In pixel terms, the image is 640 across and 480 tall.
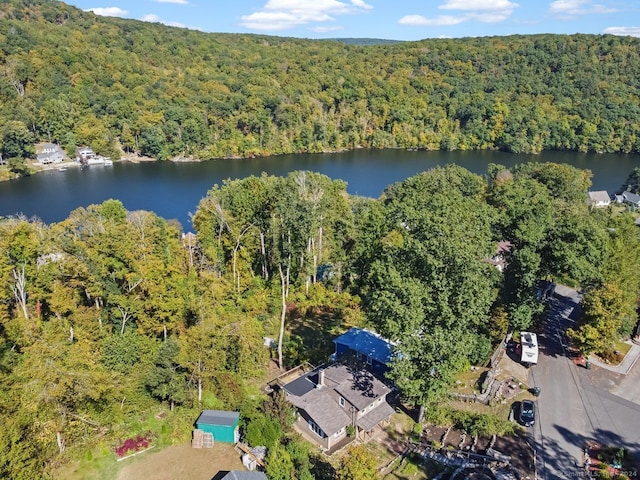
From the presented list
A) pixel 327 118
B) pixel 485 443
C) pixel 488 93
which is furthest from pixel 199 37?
pixel 485 443

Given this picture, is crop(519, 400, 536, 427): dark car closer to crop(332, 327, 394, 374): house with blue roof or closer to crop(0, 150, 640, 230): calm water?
crop(332, 327, 394, 374): house with blue roof

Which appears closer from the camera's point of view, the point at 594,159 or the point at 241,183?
the point at 241,183

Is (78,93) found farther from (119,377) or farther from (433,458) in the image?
(433,458)

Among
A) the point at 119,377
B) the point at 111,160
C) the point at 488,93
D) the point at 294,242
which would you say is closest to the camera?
the point at 119,377

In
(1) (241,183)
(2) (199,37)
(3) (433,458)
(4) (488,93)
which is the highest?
(2) (199,37)

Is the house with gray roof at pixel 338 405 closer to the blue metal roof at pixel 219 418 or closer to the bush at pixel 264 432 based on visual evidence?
the bush at pixel 264 432

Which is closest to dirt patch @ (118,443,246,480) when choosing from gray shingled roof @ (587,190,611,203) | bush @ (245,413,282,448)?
bush @ (245,413,282,448)

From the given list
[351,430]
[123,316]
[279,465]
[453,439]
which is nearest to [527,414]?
[453,439]

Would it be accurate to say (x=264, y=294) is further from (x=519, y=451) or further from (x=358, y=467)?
(x=519, y=451)
